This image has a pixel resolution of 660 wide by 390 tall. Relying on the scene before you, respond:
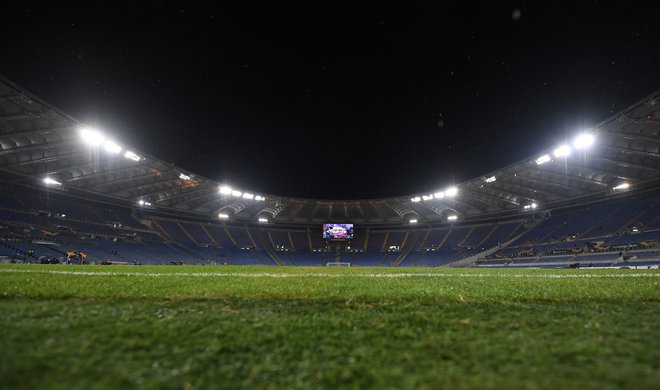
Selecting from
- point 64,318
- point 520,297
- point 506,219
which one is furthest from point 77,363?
point 506,219

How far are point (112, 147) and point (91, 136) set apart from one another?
8.82 feet

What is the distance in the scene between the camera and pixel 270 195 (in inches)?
1987

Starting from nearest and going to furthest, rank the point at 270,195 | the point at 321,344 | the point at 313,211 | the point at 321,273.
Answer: the point at 321,344, the point at 321,273, the point at 270,195, the point at 313,211

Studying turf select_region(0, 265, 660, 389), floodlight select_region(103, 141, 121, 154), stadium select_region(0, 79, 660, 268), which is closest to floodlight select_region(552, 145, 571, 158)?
stadium select_region(0, 79, 660, 268)

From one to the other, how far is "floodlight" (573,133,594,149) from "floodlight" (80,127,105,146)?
4212 cm

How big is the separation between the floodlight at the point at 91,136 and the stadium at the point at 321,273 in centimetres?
52

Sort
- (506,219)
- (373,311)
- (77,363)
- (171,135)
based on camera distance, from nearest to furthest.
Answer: (77,363) < (373,311) < (171,135) < (506,219)

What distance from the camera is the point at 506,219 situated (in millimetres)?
49906

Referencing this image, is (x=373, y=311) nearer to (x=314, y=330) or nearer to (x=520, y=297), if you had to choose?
(x=314, y=330)

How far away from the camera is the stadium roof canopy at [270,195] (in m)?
23.5

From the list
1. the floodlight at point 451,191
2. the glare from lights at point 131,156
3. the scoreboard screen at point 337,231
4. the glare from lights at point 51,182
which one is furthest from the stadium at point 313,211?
the floodlight at point 451,191

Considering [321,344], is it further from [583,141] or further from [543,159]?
[543,159]

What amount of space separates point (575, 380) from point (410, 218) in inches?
2413

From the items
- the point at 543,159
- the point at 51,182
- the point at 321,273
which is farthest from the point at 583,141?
the point at 51,182
